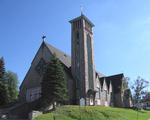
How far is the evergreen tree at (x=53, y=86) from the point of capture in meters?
43.5

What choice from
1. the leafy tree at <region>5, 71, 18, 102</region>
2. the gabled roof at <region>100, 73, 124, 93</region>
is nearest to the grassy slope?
the gabled roof at <region>100, 73, 124, 93</region>

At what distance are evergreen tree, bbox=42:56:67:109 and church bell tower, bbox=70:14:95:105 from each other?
7.02m

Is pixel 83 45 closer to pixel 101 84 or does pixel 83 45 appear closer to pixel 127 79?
pixel 101 84

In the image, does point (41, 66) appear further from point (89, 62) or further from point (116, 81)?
point (116, 81)

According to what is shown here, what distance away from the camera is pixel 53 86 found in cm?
4350

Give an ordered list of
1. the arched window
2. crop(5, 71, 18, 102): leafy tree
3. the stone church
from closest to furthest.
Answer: the stone church < the arched window < crop(5, 71, 18, 102): leafy tree

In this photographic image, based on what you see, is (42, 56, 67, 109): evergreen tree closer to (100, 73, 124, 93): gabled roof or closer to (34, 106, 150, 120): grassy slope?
(34, 106, 150, 120): grassy slope

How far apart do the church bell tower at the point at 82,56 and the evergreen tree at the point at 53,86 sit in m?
7.02

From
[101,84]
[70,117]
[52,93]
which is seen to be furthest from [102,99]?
[70,117]

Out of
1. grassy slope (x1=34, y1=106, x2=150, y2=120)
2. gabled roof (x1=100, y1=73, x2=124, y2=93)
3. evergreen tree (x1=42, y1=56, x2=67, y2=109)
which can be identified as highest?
gabled roof (x1=100, y1=73, x2=124, y2=93)

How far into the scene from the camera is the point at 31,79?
2173 inches

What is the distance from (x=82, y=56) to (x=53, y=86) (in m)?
12.3

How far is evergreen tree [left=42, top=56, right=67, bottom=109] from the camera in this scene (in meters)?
43.5

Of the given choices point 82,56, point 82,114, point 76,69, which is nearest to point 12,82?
point 76,69
